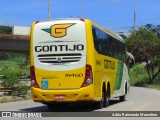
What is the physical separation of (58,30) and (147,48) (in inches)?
1686

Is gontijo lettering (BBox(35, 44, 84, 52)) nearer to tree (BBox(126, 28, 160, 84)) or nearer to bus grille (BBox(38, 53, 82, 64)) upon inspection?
bus grille (BBox(38, 53, 82, 64))

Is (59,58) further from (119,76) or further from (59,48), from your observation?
(119,76)

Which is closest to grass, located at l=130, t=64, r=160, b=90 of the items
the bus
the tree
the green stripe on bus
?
the tree

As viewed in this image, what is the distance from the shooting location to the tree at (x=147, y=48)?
2351 inches

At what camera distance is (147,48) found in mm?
59562

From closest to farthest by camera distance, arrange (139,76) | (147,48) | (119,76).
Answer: (119,76) < (147,48) < (139,76)

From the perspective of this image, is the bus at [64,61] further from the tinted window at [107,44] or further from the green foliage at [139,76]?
the green foliage at [139,76]

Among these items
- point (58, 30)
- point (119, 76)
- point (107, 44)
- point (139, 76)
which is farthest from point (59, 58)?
point (139, 76)

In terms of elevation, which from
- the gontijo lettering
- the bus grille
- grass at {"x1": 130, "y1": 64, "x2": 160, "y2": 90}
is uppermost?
the gontijo lettering

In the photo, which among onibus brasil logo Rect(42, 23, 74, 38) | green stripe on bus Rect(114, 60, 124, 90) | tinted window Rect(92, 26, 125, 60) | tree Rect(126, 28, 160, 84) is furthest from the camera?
tree Rect(126, 28, 160, 84)

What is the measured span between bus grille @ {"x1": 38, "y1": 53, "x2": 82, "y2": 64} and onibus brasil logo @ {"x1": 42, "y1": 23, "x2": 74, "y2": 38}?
81 cm

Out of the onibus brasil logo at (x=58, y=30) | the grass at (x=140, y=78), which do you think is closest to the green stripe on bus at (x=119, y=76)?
the onibus brasil logo at (x=58, y=30)

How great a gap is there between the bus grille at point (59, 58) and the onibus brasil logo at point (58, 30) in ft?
2.67

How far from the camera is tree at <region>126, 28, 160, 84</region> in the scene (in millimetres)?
59719
